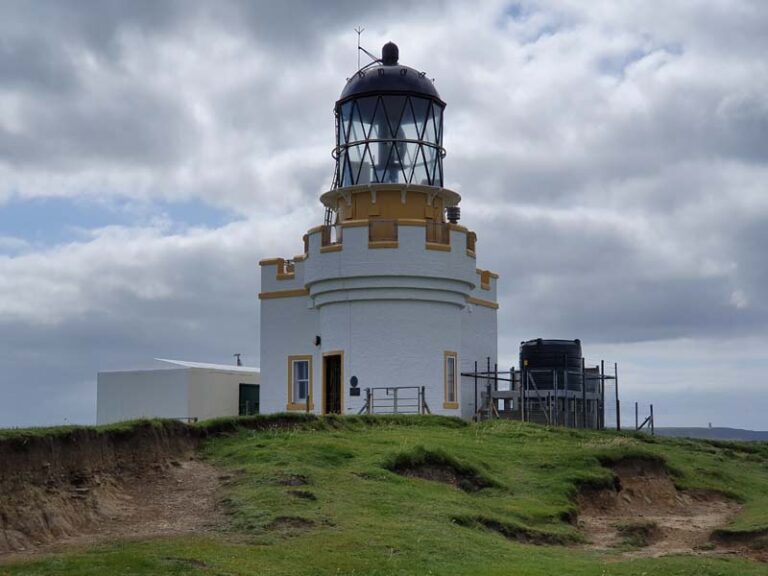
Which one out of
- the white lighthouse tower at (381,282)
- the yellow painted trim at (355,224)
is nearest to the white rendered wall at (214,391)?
the white lighthouse tower at (381,282)

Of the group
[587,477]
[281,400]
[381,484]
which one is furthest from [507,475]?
[281,400]

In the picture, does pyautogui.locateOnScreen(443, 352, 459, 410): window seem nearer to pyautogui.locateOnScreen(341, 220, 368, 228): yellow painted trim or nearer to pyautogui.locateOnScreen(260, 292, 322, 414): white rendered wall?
pyautogui.locateOnScreen(260, 292, 322, 414): white rendered wall

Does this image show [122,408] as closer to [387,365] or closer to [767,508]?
A: [387,365]

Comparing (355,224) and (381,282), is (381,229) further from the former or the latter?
(381,282)

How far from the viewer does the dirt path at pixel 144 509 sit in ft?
56.1

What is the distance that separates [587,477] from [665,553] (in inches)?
208

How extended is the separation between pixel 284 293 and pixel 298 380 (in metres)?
3.21

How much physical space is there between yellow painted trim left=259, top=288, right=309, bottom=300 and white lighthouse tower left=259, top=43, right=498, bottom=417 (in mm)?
51

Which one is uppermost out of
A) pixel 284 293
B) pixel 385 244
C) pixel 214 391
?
pixel 385 244

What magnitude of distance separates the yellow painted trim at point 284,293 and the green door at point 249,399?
173 inches

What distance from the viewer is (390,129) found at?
36969 millimetres

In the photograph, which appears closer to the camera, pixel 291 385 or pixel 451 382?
pixel 451 382

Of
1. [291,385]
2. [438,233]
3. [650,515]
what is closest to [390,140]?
[438,233]

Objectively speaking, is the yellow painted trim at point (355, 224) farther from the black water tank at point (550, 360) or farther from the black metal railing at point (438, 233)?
the black water tank at point (550, 360)
